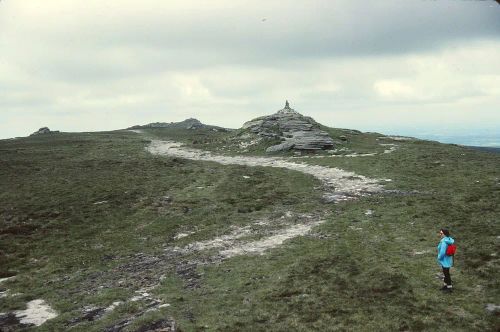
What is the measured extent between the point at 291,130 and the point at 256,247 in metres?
54.4

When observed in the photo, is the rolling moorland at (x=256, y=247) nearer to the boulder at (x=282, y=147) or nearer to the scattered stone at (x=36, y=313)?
the scattered stone at (x=36, y=313)

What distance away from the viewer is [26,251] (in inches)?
1251

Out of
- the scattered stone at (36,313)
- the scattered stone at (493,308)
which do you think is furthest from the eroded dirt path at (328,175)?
the scattered stone at (36,313)

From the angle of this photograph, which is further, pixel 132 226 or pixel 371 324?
pixel 132 226

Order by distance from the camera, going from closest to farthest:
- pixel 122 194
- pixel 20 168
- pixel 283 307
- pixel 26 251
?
pixel 283 307 → pixel 26 251 → pixel 122 194 → pixel 20 168

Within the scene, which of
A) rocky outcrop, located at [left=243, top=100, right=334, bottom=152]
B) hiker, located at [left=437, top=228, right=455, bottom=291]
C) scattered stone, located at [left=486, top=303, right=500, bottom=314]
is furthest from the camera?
rocky outcrop, located at [left=243, top=100, right=334, bottom=152]

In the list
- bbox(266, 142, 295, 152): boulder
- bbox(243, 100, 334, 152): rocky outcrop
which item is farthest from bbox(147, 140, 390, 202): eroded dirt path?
bbox(243, 100, 334, 152): rocky outcrop

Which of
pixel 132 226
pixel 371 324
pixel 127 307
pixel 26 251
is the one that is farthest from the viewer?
pixel 132 226

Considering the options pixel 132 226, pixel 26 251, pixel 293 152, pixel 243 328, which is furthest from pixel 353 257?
pixel 293 152

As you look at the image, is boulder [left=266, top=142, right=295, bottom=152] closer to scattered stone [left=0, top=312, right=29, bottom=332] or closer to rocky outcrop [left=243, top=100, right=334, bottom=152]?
rocky outcrop [left=243, top=100, right=334, bottom=152]

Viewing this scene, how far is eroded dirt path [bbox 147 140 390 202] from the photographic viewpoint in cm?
4159

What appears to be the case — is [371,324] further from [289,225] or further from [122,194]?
[122,194]

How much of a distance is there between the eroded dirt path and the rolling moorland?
0.30m

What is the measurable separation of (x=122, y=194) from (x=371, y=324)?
1422 inches
